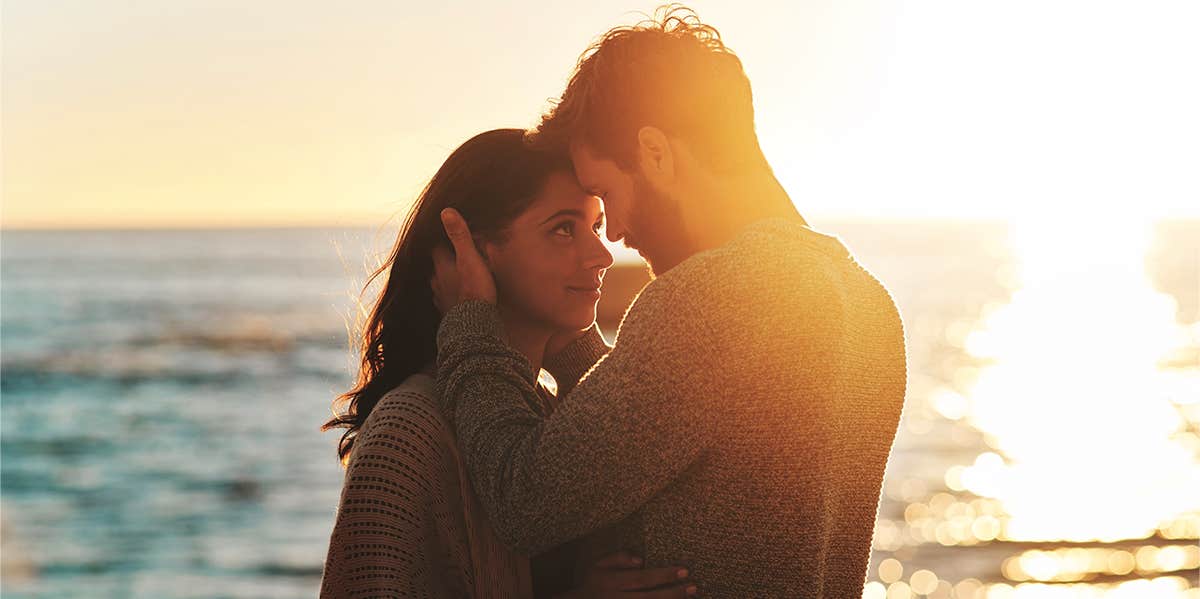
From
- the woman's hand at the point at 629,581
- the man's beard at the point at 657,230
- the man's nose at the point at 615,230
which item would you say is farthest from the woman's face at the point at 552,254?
the woman's hand at the point at 629,581

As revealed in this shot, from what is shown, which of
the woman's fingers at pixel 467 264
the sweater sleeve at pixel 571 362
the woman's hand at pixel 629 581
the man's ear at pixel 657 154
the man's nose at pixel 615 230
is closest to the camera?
the woman's hand at pixel 629 581

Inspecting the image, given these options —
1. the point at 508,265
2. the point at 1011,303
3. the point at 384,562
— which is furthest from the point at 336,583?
the point at 1011,303

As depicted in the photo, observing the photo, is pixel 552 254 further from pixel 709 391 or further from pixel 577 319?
pixel 709 391

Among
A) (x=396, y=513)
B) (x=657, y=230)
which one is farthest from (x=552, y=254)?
(x=396, y=513)

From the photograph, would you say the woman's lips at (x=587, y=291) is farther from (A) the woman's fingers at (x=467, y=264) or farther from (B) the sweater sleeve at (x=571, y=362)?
(B) the sweater sleeve at (x=571, y=362)

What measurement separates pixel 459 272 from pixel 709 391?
42.4 inches

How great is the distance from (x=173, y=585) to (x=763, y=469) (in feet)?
36.8

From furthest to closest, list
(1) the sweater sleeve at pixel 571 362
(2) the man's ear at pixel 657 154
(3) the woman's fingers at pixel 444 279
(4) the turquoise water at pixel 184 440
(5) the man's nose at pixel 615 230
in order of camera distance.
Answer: (4) the turquoise water at pixel 184 440, (1) the sweater sleeve at pixel 571 362, (3) the woman's fingers at pixel 444 279, (5) the man's nose at pixel 615 230, (2) the man's ear at pixel 657 154

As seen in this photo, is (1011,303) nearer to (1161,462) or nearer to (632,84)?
(1161,462)

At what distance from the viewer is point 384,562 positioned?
124 inches

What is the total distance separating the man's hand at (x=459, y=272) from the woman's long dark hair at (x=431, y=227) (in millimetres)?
48

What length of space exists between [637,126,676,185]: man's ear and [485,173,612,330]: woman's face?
0.61 m

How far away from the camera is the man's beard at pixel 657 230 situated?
9.84 ft

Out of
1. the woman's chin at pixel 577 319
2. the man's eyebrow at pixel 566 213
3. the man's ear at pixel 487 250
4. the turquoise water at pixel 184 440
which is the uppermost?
the turquoise water at pixel 184 440
